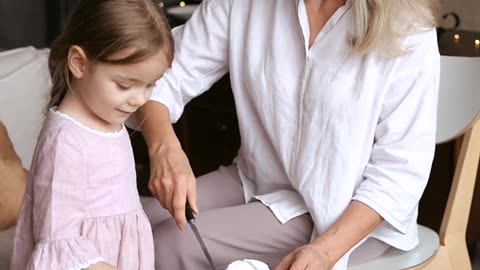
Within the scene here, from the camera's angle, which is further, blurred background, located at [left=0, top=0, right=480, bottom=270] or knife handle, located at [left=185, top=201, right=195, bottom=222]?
blurred background, located at [left=0, top=0, right=480, bottom=270]

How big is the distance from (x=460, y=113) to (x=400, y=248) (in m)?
0.30

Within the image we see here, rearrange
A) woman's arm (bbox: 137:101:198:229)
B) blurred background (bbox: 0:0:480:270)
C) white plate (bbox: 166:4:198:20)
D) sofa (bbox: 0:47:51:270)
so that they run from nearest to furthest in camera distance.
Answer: woman's arm (bbox: 137:101:198:229)
sofa (bbox: 0:47:51:270)
blurred background (bbox: 0:0:480:270)
white plate (bbox: 166:4:198:20)

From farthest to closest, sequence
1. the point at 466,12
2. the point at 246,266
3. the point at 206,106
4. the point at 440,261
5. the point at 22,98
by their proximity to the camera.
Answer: the point at 206,106
the point at 466,12
the point at 22,98
the point at 440,261
the point at 246,266

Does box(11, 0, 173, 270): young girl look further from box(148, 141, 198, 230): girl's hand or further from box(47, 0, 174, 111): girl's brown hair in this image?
box(148, 141, 198, 230): girl's hand

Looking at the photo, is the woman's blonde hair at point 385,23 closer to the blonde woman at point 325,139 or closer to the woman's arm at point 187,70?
the blonde woman at point 325,139

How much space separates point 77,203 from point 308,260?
368mm

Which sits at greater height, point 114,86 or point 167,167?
point 114,86

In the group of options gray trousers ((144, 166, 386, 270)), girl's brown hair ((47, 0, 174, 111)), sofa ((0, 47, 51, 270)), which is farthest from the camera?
sofa ((0, 47, 51, 270))

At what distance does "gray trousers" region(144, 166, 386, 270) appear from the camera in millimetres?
1518

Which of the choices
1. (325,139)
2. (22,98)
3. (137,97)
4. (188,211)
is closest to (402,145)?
(325,139)

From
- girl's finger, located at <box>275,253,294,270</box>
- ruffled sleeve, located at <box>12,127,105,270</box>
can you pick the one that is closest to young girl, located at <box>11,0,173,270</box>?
ruffled sleeve, located at <box>12,127,105,270</box>

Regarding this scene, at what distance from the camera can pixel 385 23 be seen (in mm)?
1479

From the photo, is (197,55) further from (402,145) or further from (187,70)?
(402,145)

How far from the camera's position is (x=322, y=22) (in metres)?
1.56
